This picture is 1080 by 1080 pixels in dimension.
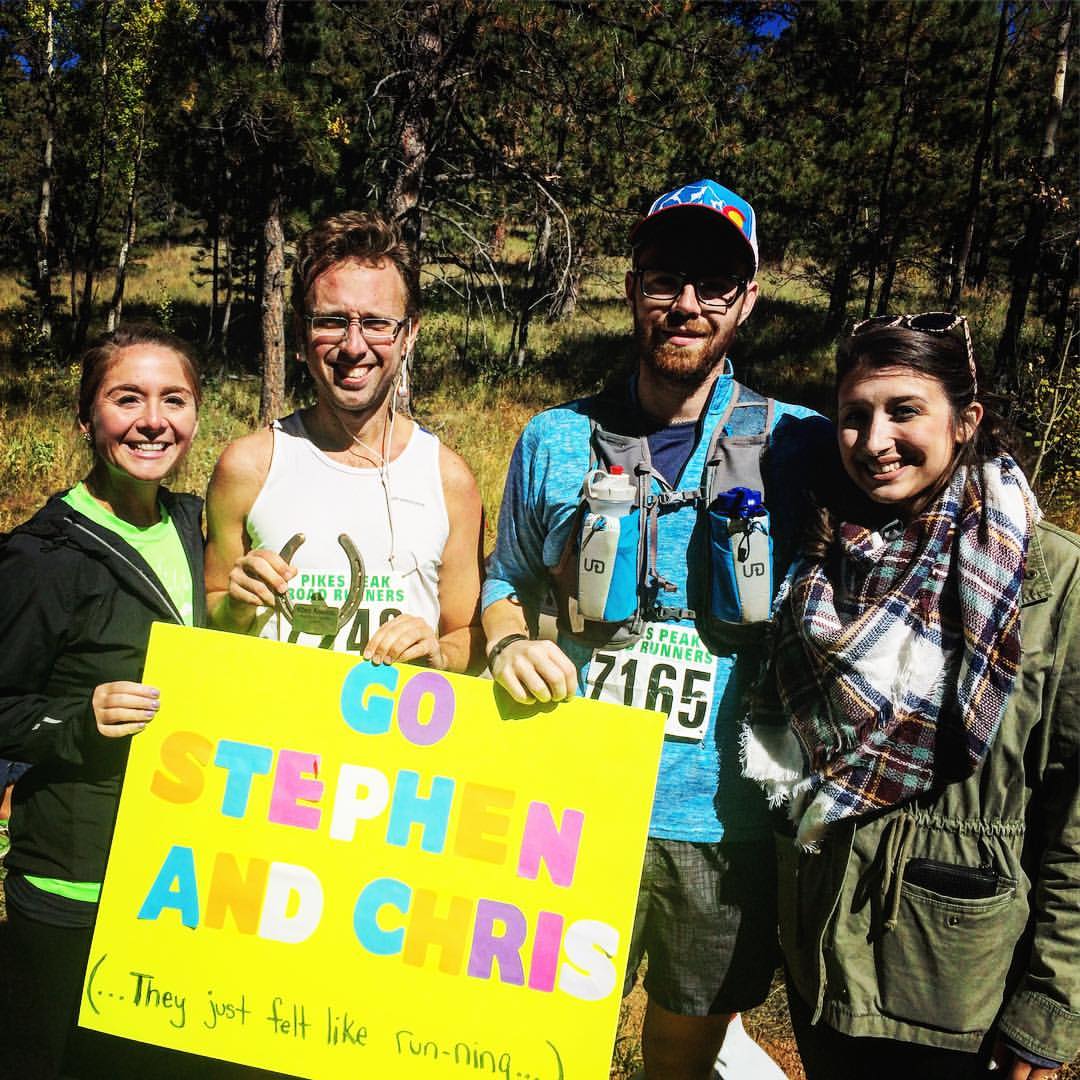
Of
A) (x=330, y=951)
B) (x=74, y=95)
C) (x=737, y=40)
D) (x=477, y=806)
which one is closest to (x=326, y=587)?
(x=477, y=806)

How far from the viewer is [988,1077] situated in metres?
1.75

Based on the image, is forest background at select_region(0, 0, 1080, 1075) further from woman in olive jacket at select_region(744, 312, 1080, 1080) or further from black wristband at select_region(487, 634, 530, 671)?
black wristband at select_region(487, 634, 530, 671)

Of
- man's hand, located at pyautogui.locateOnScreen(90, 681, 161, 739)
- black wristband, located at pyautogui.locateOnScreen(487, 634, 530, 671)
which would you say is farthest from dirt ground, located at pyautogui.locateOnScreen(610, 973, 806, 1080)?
man's hand, located at pyautogui.locateOnScreen(90, 681, 161, 739)

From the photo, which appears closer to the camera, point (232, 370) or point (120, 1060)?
point (120, 1060)

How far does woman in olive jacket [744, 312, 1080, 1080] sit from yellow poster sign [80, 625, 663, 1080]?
16.3 inches

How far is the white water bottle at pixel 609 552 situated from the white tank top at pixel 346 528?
0.52 meters

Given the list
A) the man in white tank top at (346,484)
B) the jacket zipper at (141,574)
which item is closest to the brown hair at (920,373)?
the man in white tank top at (346,484)

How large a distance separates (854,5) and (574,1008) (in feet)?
63.6

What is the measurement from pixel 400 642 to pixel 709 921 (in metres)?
0.98

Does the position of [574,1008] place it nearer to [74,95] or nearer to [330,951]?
[330,951]

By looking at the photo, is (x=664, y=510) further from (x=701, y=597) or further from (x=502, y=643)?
(x=502, y=643)

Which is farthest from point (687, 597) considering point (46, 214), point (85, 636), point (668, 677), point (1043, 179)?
point (46, 214)

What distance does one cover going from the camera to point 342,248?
2.08 metres

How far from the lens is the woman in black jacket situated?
1.72 m
